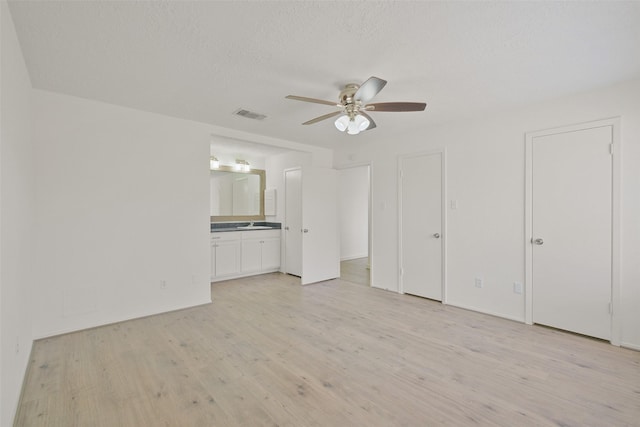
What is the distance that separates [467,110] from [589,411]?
289 cm

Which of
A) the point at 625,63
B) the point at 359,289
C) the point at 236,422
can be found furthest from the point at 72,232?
the point at 625,63

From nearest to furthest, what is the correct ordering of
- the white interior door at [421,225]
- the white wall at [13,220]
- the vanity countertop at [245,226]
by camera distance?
the white wall at [13,220] < the white interior door at [421,225] < the vanity countertop at [245,226]

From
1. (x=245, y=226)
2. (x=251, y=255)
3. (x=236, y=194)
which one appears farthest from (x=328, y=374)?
(x=236, y=194)

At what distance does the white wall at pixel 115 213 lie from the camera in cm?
289

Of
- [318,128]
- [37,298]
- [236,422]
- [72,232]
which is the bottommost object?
[236,422]

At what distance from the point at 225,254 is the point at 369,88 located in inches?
157

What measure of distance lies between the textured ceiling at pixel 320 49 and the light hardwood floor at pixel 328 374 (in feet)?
7.94

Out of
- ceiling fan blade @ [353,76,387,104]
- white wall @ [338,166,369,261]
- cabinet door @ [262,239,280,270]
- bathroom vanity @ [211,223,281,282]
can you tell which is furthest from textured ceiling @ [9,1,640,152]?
white wall @ [338,166,369,261]

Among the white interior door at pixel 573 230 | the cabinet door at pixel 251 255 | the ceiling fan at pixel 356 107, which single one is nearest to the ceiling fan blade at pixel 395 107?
the ceiling fan at pixel 356 107

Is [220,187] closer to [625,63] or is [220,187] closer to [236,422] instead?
[236,422]

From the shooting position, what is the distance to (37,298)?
2.81 meters

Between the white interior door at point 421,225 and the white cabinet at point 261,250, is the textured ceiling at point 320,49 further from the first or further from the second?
the white cabinet at point 261,250

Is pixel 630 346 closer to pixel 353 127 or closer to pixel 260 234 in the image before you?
pixel 353 127

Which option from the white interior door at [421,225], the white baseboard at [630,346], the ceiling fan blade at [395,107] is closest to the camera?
the ceiling fan blade at [395,107]
